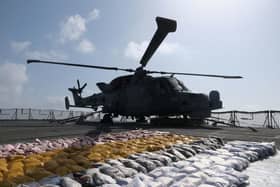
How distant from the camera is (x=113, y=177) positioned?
5004 mm

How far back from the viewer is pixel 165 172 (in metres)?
5.39

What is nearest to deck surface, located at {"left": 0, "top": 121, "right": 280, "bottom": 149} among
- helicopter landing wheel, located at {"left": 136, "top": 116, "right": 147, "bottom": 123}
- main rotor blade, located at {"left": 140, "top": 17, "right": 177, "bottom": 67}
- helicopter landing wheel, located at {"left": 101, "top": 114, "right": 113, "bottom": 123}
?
main rotor blade, located at {"left": 140, "top": 17, "right": 177, "bottom": 67}

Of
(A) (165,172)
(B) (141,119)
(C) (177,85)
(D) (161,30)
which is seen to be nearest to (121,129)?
(D) (161,30)

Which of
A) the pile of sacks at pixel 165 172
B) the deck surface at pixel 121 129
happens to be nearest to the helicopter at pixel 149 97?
the deck surface at pixel 121 129

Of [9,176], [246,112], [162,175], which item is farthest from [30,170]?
[246,112]

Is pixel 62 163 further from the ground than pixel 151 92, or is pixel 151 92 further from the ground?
pixel 151 92

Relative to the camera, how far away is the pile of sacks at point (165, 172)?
4676mm

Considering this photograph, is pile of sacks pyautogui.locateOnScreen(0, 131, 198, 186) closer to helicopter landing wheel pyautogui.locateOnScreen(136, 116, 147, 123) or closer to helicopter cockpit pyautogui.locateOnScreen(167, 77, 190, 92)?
helicopter cockpit pyautogui.locateOnScreen(167, 77, 190, 92)

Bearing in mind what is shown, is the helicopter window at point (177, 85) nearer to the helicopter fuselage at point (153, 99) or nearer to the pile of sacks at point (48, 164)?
the helicopter fuselage at point (153, 99)

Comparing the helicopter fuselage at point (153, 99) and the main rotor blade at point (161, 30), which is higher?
the main rotor blade at point (161, 30)

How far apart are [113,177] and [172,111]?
16.6 metres

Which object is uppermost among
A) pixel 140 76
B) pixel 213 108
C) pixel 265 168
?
pixel 140 76

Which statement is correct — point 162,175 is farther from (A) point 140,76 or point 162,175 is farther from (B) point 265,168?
(A) point 140,76

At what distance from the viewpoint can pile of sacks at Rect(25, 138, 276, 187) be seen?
468cm
